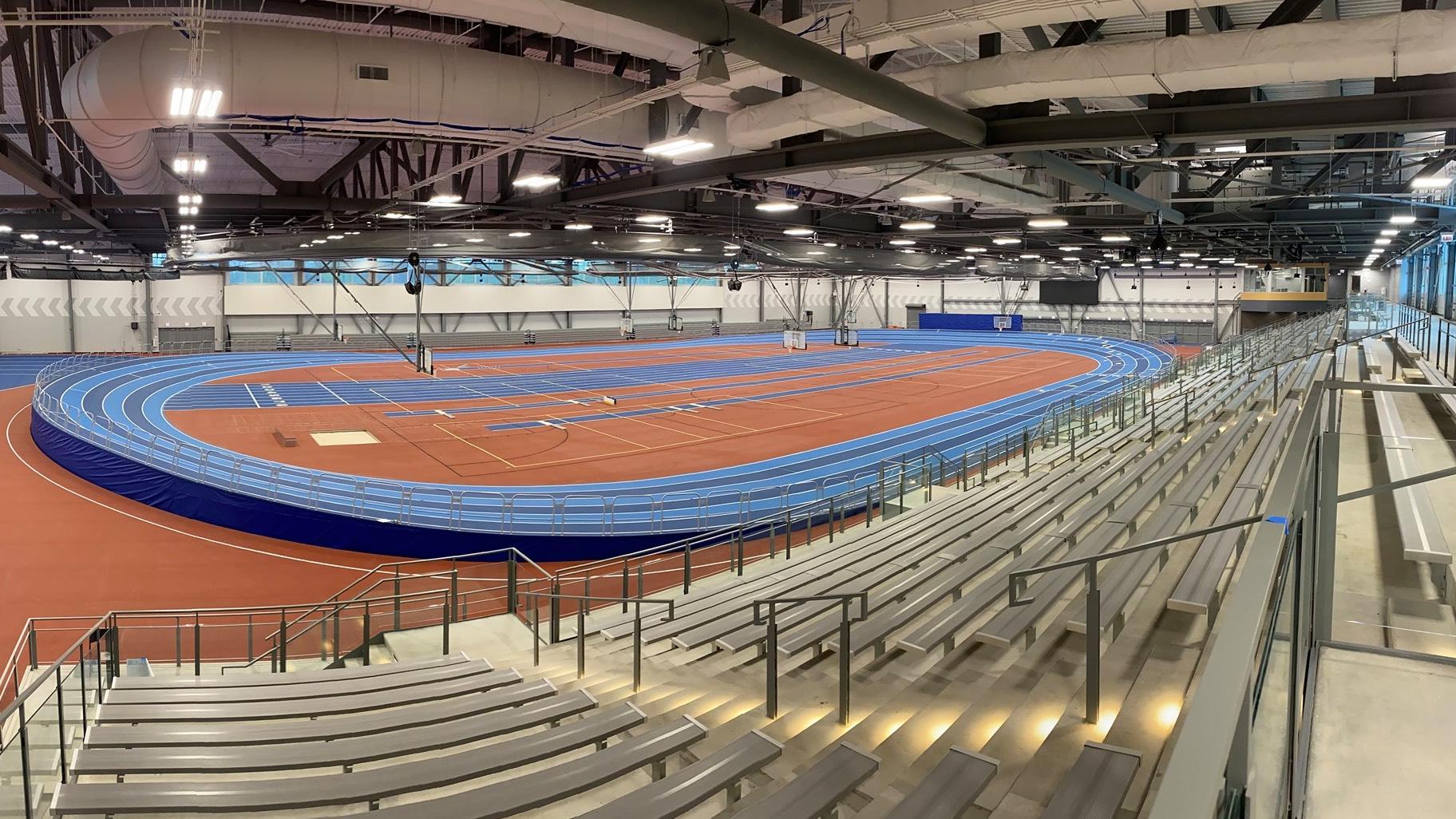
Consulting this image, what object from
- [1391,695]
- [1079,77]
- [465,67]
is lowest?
[1391,695]

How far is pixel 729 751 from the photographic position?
599 cm

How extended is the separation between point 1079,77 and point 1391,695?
17.4ft

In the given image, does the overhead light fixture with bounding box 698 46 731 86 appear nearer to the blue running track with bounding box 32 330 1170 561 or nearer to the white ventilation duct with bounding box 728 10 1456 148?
the white ventilation duct with bounding box 728 10 1456 148

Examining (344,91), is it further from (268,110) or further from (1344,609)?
(1344,609)

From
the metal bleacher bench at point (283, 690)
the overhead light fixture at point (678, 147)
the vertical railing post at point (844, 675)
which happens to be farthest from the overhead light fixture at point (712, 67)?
the metal bleacher bench at point (283, 690)

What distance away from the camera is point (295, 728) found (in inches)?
296

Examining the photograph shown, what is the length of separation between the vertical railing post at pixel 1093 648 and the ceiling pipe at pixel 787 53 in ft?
12.4

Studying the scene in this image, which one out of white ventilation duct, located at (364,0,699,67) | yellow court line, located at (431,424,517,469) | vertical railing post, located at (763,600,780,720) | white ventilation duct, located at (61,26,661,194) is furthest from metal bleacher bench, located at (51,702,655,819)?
yellow court line, located at (431,424,517,469)

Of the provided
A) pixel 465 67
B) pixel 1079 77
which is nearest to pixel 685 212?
pixel 465 67

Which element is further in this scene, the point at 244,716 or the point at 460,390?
the point at 460,390

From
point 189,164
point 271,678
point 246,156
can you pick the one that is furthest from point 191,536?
point 271,678

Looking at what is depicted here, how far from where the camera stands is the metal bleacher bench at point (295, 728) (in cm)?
725

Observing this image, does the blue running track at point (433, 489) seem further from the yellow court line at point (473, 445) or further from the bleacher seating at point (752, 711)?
the bleacher seating at point (752, 711)

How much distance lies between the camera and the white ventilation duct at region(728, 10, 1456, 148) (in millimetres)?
6344
